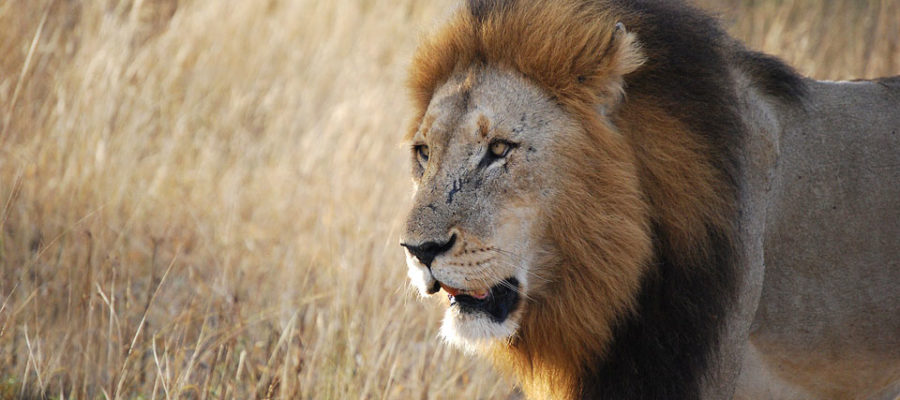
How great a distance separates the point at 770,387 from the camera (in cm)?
342

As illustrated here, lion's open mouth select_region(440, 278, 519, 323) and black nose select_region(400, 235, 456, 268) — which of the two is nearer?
black nose select_region(400, 235, 456, 268)


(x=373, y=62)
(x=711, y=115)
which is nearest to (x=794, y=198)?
(x=711, y=115)

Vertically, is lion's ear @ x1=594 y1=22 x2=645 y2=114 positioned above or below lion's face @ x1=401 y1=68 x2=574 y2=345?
above

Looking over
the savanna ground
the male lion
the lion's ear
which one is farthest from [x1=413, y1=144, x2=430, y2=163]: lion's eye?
the savanna ground

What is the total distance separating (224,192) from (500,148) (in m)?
4.14

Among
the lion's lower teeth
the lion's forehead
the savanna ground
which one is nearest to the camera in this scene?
the lion's lower teeth

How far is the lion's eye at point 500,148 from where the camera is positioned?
9.53 feet

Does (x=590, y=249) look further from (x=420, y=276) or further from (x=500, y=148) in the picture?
(x=420, y=276)

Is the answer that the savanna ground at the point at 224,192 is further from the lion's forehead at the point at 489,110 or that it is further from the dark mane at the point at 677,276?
the lion's forehead at the point at 489,110

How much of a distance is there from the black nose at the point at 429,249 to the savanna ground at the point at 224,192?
1437mm

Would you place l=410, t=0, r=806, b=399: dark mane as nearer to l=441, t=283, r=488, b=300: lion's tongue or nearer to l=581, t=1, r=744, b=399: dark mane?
l=581, t=1, r=744, b=399: dark mane

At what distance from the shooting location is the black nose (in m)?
2.72

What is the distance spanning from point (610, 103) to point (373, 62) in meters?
5.88

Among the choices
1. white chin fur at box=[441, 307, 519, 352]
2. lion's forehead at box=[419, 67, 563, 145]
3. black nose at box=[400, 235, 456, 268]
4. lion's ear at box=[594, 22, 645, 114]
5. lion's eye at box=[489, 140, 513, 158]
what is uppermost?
lion's ear at box=[594, 22, 645, 114]
